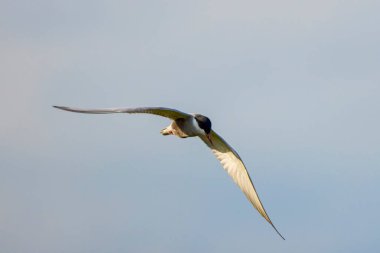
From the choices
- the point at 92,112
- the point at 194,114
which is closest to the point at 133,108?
the point at 92,112

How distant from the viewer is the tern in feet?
104

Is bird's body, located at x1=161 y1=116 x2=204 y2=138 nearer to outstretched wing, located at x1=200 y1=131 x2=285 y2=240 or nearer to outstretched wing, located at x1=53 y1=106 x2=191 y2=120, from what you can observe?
outstretched wing, located at x1=53 y1=106 x2=191 y2=120

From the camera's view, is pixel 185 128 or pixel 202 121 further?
pixel 185 128

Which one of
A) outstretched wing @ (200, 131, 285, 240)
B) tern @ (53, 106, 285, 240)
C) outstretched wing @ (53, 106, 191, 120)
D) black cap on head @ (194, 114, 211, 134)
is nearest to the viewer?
outstretched wing @ (53, 106, 191, 120)

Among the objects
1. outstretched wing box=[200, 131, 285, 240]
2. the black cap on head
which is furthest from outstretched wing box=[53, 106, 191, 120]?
outstretched wing box=[200, 131, 285, 240]

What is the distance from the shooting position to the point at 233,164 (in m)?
35.6

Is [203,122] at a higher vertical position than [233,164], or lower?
higher

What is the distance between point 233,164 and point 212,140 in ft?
4.33

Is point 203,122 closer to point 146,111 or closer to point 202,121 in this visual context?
point 202,121

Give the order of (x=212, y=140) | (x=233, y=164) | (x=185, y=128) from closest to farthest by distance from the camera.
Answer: (x=185, y=128)
(x=212, y=140)
(x=233, y=164)

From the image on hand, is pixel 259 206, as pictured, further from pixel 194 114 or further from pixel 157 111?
pixel 157 111

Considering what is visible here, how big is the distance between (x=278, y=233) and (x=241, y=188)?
235 inches

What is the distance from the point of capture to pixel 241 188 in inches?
1396

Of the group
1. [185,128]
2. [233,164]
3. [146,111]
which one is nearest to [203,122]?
[185,128]
